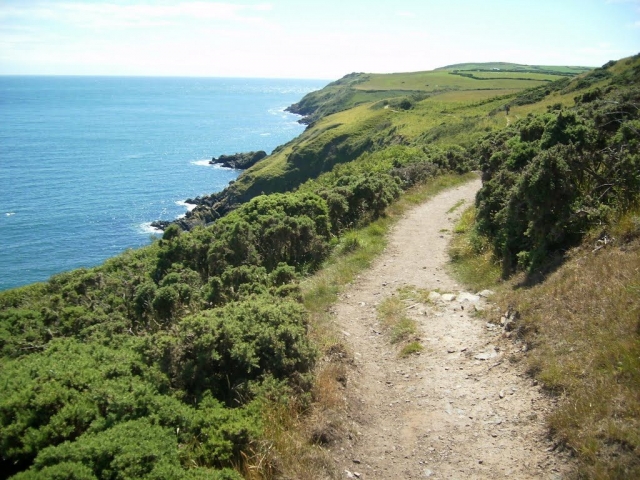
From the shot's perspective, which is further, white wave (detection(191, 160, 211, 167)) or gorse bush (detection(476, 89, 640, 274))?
white wave (detection(191, 160, 211, 167))

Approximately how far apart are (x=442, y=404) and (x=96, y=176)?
286 ft

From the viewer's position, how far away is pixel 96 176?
83.1 meters

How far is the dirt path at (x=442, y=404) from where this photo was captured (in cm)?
643

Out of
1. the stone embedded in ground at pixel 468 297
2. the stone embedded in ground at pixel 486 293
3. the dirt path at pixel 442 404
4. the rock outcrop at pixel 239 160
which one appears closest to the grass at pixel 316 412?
the dirt path at pixel 442 404

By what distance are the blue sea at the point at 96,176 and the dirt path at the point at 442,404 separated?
27612 millimetres

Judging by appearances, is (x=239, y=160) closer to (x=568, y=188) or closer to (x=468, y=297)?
(x=468, y=297)

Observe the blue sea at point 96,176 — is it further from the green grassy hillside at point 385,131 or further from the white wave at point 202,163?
the green grassy hillside at point 385,131

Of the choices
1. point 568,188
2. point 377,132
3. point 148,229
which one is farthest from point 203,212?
point 568,188

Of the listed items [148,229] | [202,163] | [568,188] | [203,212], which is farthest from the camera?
[202,163]

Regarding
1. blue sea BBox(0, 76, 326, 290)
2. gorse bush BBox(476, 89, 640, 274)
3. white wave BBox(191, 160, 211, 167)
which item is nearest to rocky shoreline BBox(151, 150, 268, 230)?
blue sea BBox(0, 76, 326, 290)

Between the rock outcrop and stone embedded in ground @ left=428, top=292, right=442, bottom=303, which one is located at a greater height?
stone embedded in ground @ left=428, top=292, right=442, bottom=303

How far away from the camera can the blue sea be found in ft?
170

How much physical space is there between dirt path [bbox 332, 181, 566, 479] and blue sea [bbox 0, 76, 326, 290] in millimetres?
27612

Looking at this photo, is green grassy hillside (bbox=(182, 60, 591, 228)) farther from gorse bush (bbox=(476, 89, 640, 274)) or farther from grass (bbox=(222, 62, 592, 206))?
gorse bush (bbox=(476, 89, 640, 274))
